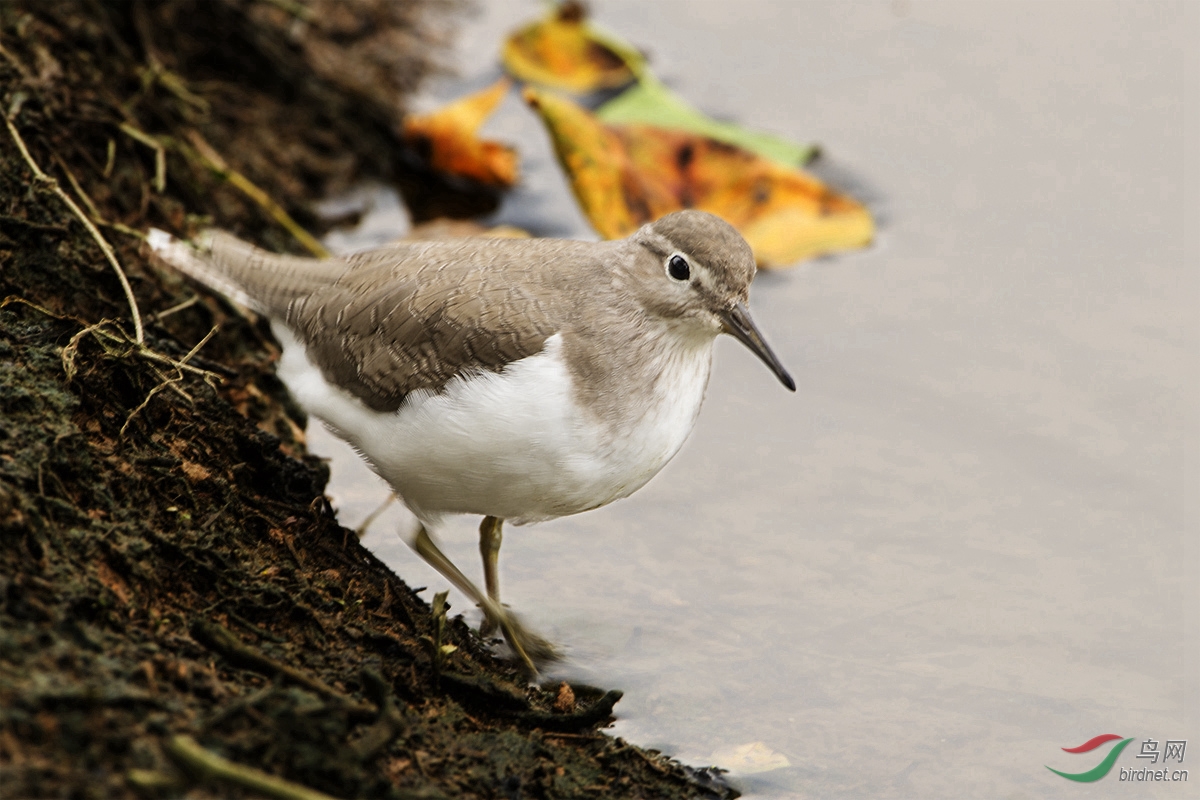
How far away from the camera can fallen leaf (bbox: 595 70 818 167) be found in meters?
8.62

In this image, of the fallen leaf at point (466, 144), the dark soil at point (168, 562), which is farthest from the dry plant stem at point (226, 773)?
the fallen leaf at point (466, 144)

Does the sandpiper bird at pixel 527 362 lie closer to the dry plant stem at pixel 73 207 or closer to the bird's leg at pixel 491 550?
the bird's leg at pixel 491 550

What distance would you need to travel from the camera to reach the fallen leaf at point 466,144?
868 centimetres

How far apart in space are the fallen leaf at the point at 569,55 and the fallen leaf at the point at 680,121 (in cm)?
34

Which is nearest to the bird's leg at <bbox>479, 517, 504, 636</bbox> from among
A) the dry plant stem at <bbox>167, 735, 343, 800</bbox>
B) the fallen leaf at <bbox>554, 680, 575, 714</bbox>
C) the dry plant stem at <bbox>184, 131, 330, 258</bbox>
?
the fallen leaf at <bbox>554, 680, 575, 714</bbox>

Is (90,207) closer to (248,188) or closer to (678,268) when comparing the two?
(248,188)

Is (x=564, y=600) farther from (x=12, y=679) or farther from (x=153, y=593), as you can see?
(x=12, y=679)

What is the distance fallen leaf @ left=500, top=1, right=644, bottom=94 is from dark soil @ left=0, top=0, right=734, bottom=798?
10.2 feet

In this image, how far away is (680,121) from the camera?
8734mm

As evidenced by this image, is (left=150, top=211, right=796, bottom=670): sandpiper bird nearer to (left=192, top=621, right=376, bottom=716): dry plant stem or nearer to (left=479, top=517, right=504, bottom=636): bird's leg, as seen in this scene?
(left=479, top=517, right=504, bottom=636): bird's leg

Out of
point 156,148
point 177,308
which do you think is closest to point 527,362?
point 177,308

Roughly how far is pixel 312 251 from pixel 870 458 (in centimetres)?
376

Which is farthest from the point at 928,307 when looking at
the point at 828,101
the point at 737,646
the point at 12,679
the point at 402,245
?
the point at 12,679

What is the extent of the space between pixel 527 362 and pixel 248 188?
3.48m
